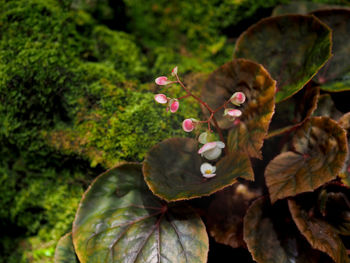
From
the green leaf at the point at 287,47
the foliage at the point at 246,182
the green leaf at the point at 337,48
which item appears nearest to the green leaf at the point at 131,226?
the foliage at the point at 246,182

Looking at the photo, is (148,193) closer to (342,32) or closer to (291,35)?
(291,35)

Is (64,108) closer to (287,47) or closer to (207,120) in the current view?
(207,120)

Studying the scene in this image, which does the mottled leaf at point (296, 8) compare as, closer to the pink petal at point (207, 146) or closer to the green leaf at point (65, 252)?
the pink petal at point (207, 146)

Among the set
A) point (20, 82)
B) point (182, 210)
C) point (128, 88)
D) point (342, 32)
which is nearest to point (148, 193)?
point (182, 210)

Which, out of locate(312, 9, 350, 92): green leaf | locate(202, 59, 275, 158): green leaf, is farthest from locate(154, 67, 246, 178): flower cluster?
locate(312, 9, 350, 92): green leaf

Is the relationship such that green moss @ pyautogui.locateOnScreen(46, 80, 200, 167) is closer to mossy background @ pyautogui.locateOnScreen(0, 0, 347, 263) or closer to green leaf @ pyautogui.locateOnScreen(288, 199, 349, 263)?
mossy background @ pyautogui.locateOnScreen(0, 0, 347, 263)
